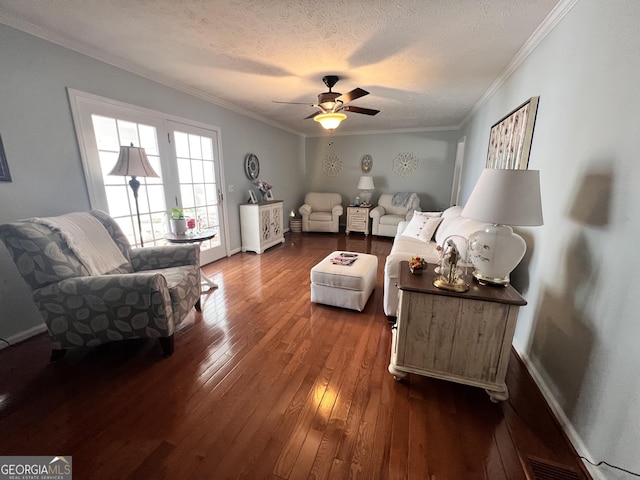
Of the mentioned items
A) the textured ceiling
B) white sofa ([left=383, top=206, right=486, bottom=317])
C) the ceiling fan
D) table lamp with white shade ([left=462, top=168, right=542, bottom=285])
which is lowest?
white sofa ([left=383, top=206, right=486, bottom=317])

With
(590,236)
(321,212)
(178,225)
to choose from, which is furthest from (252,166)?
(590,236)

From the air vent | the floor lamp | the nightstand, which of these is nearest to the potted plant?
the floor lamp

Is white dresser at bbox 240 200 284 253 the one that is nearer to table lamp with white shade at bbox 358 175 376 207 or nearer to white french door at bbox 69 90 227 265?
white french door at bbox 69 90 227 265

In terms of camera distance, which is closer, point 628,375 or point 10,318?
point 628,375

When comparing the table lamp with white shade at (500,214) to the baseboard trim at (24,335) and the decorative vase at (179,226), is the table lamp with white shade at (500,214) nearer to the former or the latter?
the decorative vase at (179,226)

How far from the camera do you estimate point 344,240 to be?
17.6 feet

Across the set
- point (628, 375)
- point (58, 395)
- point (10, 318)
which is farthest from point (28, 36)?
point (628, 375)

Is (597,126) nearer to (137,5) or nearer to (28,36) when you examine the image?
(137,5)

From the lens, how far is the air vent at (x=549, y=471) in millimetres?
1096

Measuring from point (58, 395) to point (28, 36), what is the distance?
2.44 meters

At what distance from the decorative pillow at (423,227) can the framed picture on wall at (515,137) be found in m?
0.85

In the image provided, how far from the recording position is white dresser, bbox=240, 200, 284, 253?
421cm

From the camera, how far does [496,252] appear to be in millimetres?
1493

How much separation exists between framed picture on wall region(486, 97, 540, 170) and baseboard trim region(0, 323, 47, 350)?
3977 mm
